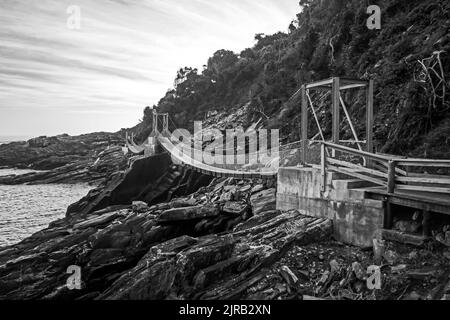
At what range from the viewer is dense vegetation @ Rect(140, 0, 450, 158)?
10.4m

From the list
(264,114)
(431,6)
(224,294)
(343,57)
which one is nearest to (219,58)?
(264,114)

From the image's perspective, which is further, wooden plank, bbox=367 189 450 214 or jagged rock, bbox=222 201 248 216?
jagged rock, bbox=222 201 248 216

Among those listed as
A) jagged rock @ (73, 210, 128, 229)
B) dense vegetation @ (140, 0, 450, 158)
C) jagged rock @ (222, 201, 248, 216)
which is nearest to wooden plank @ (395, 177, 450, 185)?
dense vegetation @ (140, 0, 450, 158)

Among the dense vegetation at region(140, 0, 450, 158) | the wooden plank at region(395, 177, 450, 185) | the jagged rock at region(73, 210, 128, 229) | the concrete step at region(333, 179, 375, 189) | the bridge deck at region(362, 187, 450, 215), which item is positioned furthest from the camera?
the jagged rock at region(73, 210, 128, 229)

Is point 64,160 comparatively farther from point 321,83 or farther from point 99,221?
point 321,83

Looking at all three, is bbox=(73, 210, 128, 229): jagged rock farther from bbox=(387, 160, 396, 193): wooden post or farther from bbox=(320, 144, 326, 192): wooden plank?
bbox=(387, 160, 396, 193): wooden post

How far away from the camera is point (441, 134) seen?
956 centimetres

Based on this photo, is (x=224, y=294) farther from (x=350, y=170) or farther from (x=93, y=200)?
(x=93, y=200)

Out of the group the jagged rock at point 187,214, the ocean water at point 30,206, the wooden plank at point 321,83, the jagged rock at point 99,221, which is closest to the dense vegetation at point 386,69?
the wooden plank at point 321,83

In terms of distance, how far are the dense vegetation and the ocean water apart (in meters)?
15.2

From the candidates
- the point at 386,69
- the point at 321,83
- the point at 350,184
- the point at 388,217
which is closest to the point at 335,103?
the point at 321,83

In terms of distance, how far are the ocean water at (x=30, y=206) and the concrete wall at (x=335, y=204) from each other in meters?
15.4

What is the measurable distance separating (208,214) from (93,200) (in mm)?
13408

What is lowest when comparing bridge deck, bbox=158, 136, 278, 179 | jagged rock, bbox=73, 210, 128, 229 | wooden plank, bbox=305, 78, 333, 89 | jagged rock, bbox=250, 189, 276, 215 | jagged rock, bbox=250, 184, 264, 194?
jagged rock, bbox=73, 210, 128, 229
